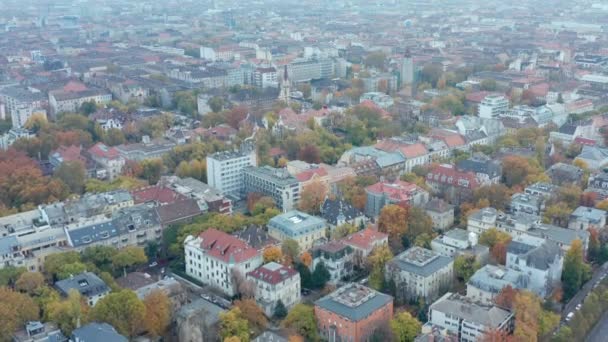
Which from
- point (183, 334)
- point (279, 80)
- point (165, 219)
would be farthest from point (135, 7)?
point (183, 334)

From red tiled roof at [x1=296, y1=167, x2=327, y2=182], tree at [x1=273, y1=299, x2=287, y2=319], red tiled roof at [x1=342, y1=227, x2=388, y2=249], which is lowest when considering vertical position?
tree at [x1=273, y1=299, x2=287, y2=319]

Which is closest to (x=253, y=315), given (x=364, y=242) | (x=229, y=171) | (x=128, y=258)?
(x=128, y=258)

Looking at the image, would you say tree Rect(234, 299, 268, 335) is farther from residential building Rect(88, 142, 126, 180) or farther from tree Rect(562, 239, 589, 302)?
residential building Rect(88, 142, 126, 180)

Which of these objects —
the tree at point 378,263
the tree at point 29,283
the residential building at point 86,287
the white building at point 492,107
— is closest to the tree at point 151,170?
the residential building at point 86,287

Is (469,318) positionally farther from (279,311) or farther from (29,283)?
(29,283)

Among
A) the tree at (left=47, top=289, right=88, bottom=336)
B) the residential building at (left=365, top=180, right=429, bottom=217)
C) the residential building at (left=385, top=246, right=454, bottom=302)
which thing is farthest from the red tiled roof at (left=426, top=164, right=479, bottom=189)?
the tree at (left=47, top=289, right=88, bottom=336)

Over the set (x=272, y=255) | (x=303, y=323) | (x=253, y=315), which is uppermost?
(x=272, y=255)
